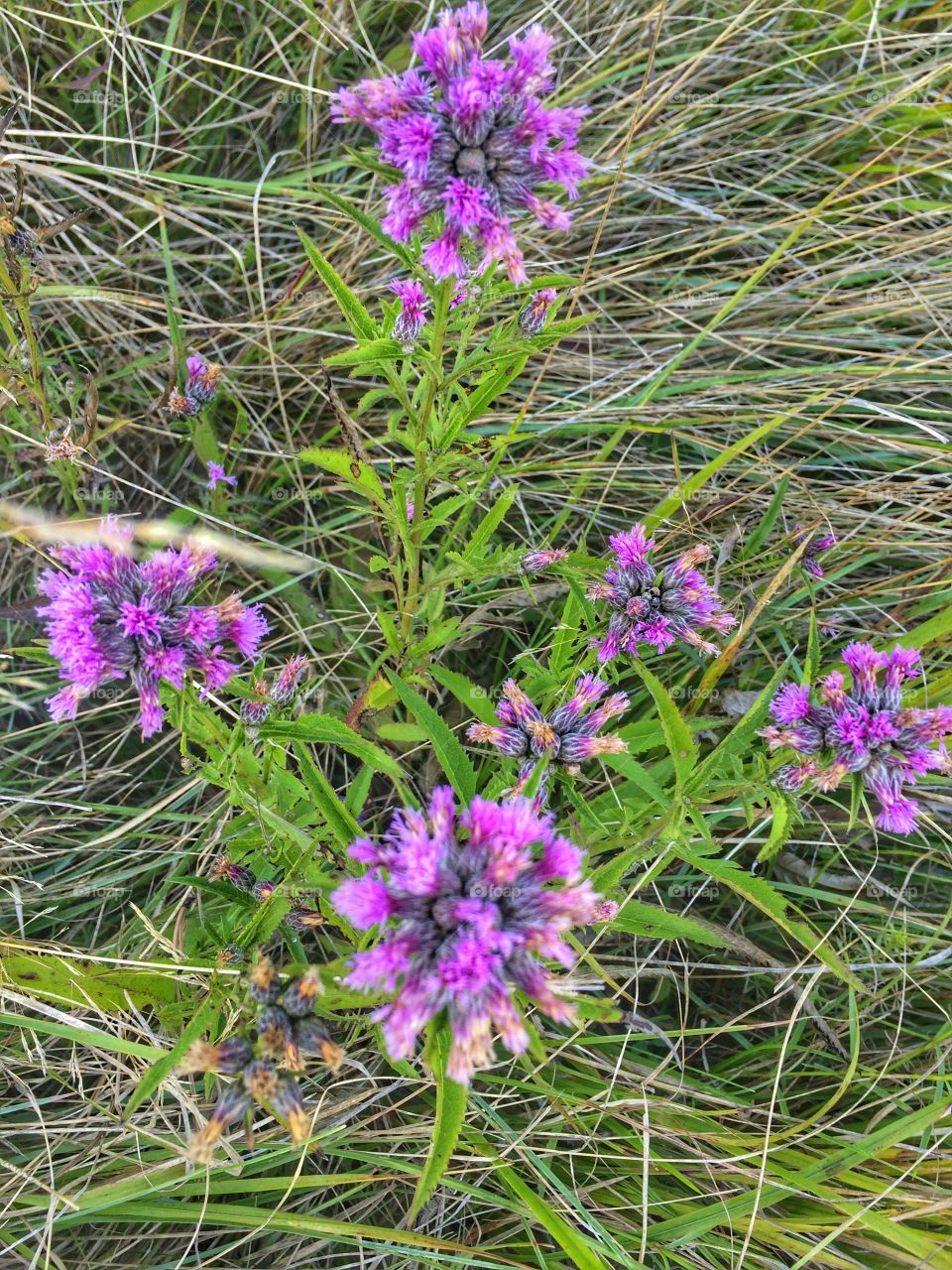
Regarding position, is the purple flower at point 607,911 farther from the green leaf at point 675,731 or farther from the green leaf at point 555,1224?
the green leaf at point 555,1224

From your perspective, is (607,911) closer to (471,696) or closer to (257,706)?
(471,696)

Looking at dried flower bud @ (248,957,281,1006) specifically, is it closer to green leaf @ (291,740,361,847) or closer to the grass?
the grass

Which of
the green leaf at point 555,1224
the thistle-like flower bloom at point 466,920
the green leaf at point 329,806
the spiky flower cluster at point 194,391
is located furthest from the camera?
the spiky flower cluster at point 194,391

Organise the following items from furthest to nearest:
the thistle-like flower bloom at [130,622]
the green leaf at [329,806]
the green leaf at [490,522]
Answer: the green leaf at [490,522]
the green leaf at [329,806]
the thistle-like flower bloom at [130,622]

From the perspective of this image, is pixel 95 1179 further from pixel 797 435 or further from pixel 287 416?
pixel 797 435

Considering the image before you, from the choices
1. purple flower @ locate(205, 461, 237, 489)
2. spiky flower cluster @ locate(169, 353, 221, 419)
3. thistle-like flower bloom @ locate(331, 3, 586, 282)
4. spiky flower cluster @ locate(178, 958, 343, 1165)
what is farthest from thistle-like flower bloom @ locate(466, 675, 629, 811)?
spiky flower cluster @ locate(169, 353, 221, 419)

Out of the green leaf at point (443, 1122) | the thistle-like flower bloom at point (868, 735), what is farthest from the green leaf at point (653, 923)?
the green leaf at point (443, 1122)

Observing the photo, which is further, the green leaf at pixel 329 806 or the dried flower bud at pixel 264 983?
the green leaf at pixel 329 806
